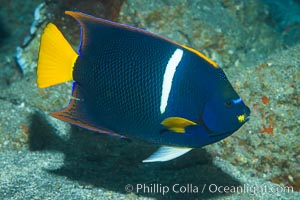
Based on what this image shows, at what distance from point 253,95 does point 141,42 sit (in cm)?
168

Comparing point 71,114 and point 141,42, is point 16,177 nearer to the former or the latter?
point 71,114

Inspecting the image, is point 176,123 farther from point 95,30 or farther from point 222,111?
point 95,30

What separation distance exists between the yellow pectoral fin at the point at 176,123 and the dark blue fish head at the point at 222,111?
0.11 m

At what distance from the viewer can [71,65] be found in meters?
1.76

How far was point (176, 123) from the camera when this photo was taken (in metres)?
1.65

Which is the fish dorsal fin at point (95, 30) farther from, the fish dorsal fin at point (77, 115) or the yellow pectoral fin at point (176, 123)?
the yellow pectoral fin at point (176, 123)

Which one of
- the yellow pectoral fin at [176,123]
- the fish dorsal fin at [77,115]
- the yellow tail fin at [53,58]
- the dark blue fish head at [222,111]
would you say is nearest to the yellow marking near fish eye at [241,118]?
the dark blue fish head at [222,111]

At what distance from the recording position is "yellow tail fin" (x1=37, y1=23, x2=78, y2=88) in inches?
67.0

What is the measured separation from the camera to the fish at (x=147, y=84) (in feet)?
5.49

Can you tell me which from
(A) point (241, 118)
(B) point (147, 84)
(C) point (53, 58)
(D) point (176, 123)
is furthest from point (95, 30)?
(A) point (241, 118)

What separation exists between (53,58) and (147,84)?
547mm

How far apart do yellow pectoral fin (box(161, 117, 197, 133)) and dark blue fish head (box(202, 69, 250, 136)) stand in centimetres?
11

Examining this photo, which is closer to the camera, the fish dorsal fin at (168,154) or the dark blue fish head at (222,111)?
the dark blue fish head at (222,111)

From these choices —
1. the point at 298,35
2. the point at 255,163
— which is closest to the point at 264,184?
the point at 255,163
